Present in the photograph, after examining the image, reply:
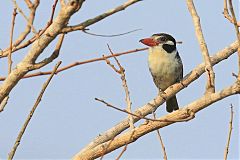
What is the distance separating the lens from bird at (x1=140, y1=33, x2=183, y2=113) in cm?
635

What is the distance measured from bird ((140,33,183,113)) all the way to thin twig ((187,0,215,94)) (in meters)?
3.45

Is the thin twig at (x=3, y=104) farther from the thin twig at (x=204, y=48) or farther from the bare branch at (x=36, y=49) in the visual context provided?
the thin twig at (x=204, y=48)

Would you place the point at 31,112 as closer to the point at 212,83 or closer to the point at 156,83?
the point at 212,83

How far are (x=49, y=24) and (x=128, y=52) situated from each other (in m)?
Answer: 0.36

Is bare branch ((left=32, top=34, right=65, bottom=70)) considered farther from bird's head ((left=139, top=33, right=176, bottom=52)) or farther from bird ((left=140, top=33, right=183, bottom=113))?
bird's head ((left=139, top=33, right=176, bottom=52))

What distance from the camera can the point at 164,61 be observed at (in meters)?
6.36

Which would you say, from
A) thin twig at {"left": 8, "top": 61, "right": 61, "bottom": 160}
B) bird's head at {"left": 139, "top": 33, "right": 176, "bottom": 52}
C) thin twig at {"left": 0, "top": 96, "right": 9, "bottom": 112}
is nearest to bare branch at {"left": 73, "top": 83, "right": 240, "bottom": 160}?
thin twig at {"left": 8, "top": 61, "right": 61, "bottom": 160}

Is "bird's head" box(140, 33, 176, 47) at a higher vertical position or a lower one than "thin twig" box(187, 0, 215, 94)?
higher

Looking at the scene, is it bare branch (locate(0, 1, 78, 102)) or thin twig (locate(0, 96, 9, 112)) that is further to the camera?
thin twig (locate(0, 96, 9, 112))

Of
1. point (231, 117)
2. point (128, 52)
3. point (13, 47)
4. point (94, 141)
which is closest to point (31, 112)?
point (13, 47)

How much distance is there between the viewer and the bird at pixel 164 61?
20.8ft

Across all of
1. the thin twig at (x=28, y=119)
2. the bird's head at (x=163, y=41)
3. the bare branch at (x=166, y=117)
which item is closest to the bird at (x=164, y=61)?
the bird's head at (x=163, y=41)

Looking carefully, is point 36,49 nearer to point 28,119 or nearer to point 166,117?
point 28,119

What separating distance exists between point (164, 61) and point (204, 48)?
3674 mm
